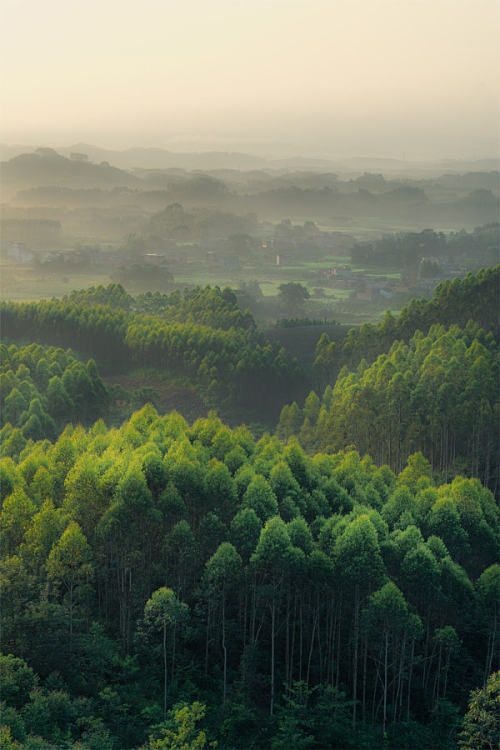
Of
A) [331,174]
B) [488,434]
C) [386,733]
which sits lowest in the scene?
[386,733]

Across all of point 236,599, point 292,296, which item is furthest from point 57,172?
point 236,599

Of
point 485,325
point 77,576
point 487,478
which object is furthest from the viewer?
point 485,325

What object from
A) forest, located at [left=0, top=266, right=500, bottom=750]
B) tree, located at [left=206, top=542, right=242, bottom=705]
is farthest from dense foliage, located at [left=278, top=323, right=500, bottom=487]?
tree, located at [left=206, top=542, right=242, bottom=705]

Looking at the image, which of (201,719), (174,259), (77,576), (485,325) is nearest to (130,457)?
(77,576)

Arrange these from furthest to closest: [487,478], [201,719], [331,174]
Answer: [331,174]
[487,478]
[201,719]

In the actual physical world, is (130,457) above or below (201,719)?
above

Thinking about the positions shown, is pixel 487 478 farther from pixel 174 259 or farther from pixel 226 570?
pixel 174 259
